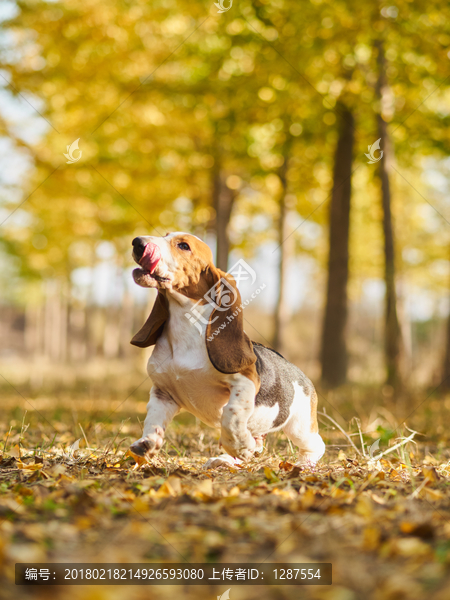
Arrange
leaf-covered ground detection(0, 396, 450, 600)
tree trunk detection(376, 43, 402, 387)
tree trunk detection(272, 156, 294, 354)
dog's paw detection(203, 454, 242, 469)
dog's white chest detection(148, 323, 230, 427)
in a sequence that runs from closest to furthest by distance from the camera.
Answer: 1. leaf-covered ground detection(0, 396, 450, 600)
2. dog's white chest detection(148, 323, 230, 427)
3. dog's paw detection(203, 454, 242, 469)
4. tree trunk detection(376, 43, 402, 387)
5. tree trunk detection(272, 156, 294, 354)

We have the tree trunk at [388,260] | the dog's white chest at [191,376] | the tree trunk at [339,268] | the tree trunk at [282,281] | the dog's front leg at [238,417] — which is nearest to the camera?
the dog's front leg at [238,417]

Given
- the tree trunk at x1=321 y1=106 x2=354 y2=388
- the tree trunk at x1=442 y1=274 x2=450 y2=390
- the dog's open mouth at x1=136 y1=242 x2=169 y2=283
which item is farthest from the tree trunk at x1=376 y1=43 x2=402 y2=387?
the dog's open mouth at x1=136 y1=242 x2=169 y2=283

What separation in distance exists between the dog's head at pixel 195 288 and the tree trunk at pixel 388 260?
4.90m

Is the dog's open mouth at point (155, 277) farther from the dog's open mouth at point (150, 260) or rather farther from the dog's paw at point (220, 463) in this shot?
the dog's paw at point (220, 463)

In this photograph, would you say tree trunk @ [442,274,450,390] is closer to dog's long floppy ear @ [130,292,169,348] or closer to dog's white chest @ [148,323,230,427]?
dog's white chest @ [148,323,230,427]

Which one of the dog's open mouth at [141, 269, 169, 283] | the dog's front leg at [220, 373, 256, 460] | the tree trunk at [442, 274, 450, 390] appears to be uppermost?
the dog's open mouth at [141, 269, 169, 283]

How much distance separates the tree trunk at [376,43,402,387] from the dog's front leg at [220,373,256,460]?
5054 millimetres

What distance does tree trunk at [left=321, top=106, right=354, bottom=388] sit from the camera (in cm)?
988

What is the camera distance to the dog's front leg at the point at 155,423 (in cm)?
302

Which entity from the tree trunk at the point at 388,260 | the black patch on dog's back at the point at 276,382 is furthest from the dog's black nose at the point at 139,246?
the tree trunk at the point at 388,260

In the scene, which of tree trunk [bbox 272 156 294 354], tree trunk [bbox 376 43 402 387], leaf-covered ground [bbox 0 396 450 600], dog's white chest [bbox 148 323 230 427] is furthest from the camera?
tree trunk [bbox 272 156 294 354]

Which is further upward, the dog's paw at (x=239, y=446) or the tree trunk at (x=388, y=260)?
the tree trunk at (x=388, y=260)

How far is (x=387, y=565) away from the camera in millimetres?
1653

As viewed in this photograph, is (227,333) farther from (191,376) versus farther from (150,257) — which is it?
(150,257)
